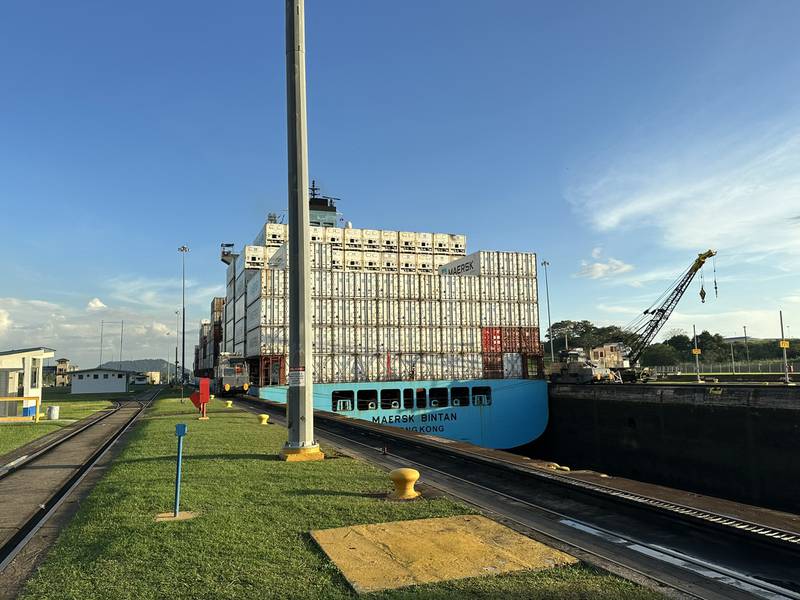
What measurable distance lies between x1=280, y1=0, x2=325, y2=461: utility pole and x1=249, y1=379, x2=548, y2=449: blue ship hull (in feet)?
115

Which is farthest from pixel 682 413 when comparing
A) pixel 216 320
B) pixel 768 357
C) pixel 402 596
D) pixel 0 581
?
pixel 768 357

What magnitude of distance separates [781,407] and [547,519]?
2691 centimetres

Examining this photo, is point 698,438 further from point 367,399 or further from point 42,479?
point 42,479

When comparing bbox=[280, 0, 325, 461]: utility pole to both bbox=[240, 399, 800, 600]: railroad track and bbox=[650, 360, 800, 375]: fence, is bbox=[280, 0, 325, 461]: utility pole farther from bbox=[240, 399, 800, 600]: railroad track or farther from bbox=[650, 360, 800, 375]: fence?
bbox=[650, 360, 800, 375]: fence

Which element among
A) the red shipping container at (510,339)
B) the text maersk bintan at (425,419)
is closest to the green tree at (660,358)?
the red shipping container at (510,339)

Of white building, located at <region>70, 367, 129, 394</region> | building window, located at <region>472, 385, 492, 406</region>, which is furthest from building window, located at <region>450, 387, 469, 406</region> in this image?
white building, located at <region>70, 367, 129, 394</region>

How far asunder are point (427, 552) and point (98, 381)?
8686 centimetres

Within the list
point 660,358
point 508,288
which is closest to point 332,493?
point 508,288

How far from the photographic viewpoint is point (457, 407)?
2019 inches

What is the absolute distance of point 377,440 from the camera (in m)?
19.0

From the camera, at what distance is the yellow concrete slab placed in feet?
19.3

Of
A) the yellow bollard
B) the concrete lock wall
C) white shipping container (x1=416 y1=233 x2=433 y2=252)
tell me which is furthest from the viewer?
white shipping container (x1=416 y1=233 x2=433 y2=252)

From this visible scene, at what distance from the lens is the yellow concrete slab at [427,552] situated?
5875mm

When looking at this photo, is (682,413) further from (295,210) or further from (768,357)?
(768,357)
